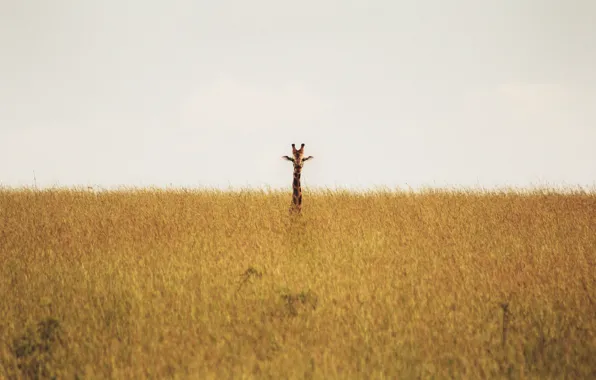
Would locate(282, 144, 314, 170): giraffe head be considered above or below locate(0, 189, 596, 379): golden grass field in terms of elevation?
above

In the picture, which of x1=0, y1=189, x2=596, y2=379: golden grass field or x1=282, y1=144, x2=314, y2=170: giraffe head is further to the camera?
x1=282, y1=144, x2=314, y2=170: giraffe head

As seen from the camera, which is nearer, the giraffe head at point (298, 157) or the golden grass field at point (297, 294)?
the golden grass field at point (297, 294)

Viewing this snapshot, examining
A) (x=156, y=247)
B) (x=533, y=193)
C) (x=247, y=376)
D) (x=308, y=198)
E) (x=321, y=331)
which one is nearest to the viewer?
(x=247, y=376)

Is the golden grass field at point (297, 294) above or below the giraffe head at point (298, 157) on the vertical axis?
below

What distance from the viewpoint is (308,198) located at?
12.8 m

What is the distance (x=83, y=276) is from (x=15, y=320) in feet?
5.00

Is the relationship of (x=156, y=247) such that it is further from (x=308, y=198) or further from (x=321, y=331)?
(x=308, y=198)

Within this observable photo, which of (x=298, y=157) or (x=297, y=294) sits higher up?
(x=298, y=157)

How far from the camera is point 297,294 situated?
17.8 feet

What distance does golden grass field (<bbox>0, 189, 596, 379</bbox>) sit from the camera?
4129 millimetres

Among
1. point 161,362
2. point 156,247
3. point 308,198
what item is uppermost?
point 308,198

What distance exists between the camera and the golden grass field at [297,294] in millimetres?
4129

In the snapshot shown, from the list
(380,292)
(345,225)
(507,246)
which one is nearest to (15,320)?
(380,292)

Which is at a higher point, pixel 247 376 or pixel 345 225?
pixel 345 225
